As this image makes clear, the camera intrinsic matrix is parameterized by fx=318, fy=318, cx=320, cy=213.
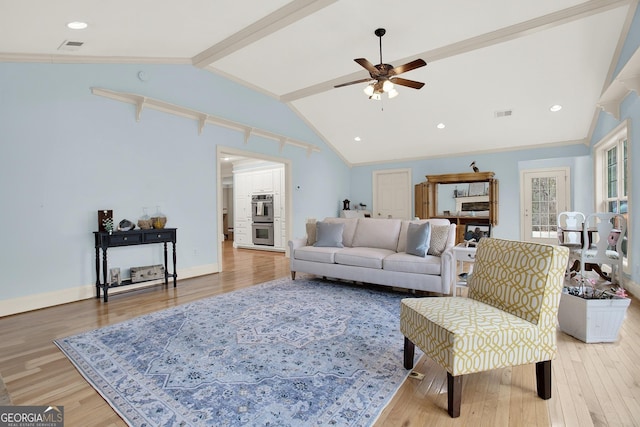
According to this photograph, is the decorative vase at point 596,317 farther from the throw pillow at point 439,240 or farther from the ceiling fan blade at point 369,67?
the ceiling fan blade at point 369,67

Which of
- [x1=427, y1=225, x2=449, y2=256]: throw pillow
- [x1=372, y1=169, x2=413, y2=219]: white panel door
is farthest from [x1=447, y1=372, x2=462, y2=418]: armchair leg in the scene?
[x1=372, y1=169, x2=413, y2=219]: white panel door

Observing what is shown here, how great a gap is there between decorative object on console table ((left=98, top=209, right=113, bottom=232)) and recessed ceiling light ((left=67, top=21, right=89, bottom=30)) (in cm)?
197

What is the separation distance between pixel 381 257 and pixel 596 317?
80.8 inches

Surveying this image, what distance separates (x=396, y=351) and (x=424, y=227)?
76.5 inches

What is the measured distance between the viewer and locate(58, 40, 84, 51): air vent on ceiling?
334 centimetres

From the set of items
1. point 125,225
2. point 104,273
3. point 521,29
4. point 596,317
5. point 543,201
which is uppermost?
point 521,29

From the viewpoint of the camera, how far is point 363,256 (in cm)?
405

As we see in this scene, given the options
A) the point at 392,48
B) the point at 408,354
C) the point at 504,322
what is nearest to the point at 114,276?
the point at 408,354

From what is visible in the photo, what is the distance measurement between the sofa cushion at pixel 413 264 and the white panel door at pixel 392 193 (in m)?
4.27

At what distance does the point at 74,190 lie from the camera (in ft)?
12.2

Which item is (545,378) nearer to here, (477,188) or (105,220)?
(105,220)

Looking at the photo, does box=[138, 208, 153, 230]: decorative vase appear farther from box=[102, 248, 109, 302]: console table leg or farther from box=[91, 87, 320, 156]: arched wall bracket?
box=[91, 87, 320, 156]: arched wall bracket

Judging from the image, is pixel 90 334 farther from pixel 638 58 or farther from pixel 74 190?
pixel 638 58

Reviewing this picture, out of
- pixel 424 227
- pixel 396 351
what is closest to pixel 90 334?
pixel 396 351
